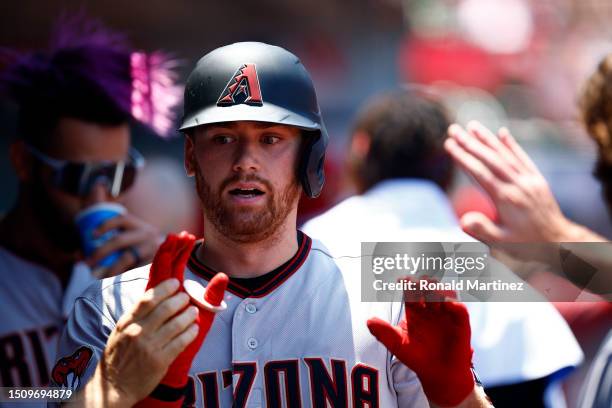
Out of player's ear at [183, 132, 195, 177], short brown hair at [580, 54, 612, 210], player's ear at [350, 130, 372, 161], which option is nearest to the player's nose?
player's ear at [183, 132, 195, 177]

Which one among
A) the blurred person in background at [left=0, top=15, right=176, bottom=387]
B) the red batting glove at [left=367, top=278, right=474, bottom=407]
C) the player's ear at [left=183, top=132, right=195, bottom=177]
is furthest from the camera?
the blurred person in background at [left=0, top=15, right=176, bottom=387]

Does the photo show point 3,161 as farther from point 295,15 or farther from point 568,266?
point 568,266

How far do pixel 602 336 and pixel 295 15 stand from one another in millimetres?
9182

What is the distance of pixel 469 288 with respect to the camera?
263cm

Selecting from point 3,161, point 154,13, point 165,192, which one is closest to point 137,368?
point 165,192

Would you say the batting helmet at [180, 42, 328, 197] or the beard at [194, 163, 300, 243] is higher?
the batting helmet at [180, 42, 328, 197]

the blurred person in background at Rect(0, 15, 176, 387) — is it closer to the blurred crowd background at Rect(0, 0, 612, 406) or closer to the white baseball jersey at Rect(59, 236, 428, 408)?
the white baseball jersey at Rect(59, 236, 428, 408)

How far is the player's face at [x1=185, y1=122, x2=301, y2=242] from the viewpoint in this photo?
7.40ft

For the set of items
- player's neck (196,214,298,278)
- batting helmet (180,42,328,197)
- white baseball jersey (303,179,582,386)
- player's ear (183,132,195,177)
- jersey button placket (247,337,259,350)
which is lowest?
white baseball jersey (303,179,582,386)

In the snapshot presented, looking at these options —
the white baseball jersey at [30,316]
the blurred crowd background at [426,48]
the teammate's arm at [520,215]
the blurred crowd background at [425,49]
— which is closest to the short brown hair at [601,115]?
the teammate's arm at [520,215]

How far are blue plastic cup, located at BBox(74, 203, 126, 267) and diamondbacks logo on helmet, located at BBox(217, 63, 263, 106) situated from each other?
1099mm

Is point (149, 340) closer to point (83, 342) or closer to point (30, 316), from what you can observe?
point (83, 342)

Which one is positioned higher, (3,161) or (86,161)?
(86,161)

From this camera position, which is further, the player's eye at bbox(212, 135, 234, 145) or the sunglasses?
the sunglasses
